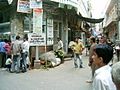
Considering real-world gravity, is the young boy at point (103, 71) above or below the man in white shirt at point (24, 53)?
above

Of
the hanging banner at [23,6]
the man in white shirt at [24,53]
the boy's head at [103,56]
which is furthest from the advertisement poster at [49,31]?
the boy's head at [103,56]

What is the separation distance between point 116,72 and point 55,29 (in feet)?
82.8

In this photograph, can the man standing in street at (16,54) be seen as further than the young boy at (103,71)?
Yes

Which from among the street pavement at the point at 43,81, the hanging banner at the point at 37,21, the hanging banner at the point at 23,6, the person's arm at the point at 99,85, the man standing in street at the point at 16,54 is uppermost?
the hanging banner at the point at 23,6

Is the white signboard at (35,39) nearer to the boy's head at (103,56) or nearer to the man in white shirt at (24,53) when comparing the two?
the man in white shirt at (24,53)

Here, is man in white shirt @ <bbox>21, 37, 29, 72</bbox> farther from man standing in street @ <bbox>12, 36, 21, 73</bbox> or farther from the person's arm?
the person's arm

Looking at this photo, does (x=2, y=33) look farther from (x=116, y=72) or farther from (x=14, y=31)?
(x=116, y=72)

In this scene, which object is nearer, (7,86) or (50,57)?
(7,86)

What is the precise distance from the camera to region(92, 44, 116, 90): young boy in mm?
3994

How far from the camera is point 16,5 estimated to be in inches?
849

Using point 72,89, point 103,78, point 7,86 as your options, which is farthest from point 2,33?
point 103,78

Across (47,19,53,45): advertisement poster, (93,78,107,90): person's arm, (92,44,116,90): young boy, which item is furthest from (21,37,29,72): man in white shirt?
(93,78,107,90): person's arm

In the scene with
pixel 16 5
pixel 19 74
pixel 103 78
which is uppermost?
pixel 16 5

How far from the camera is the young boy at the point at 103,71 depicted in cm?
399
